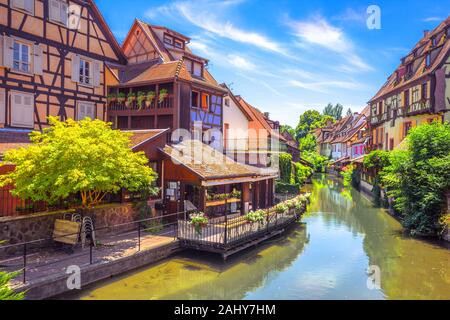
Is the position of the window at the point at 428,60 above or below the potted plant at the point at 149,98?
above

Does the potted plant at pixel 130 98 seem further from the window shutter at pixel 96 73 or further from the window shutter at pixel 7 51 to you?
the window shutter at pixel 7 51

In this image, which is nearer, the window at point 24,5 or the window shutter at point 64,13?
the window at point 24,5

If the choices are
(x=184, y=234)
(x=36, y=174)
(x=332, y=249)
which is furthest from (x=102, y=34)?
(x=332, y=249)

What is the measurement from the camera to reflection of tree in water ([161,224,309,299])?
11.2 metres

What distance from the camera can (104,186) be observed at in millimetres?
12273

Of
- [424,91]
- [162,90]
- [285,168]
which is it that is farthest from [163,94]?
[424,91]

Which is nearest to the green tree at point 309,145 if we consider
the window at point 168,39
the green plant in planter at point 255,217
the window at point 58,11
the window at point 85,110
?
the window at point 168,39

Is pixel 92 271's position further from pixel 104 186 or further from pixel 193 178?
pixel 193 178

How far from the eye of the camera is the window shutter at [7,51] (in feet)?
55.7

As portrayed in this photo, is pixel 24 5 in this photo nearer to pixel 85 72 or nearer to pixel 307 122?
pixel 85 72

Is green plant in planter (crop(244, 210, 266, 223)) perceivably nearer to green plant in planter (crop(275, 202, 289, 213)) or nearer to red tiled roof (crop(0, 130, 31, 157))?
green plant in planter (crop(275, 202, 289, 213))

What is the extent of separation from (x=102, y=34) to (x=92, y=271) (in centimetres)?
1666

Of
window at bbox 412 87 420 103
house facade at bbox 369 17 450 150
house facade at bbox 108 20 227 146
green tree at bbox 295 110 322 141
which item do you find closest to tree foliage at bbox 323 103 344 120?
green tree at bbox 295 110 322 141

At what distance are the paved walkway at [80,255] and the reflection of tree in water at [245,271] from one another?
2.36 m
